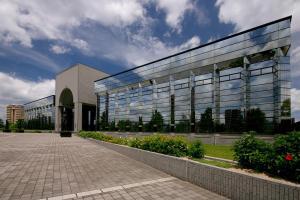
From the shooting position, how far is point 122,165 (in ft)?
35.1

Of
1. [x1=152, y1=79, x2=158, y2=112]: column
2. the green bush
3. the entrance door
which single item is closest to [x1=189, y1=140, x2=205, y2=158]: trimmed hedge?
the green bush

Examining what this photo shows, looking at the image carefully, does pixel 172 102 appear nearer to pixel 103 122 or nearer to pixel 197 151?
pixel 103 122

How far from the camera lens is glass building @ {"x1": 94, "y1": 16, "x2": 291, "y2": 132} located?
22.5 m

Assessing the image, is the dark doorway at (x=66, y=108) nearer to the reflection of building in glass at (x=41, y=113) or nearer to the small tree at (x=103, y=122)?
the reflection of building in glass at (x=41, y=113)

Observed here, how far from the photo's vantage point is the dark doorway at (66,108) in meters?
68.7

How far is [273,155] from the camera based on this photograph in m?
5.68

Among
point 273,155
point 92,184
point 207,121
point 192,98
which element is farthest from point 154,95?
point 273,155

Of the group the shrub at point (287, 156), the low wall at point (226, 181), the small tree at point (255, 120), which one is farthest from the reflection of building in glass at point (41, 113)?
the shrub at point (287, 156)

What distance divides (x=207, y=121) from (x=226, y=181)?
23367mm

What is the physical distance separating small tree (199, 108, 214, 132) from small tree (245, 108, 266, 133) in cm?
481

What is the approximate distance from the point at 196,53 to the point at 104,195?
27481mm

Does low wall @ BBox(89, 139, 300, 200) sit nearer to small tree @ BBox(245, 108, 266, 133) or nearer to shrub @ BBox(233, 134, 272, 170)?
shrub @ BBox(233, 134, 272, 170)

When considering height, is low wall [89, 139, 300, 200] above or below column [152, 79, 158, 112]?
below

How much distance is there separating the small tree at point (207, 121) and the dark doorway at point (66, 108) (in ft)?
159
